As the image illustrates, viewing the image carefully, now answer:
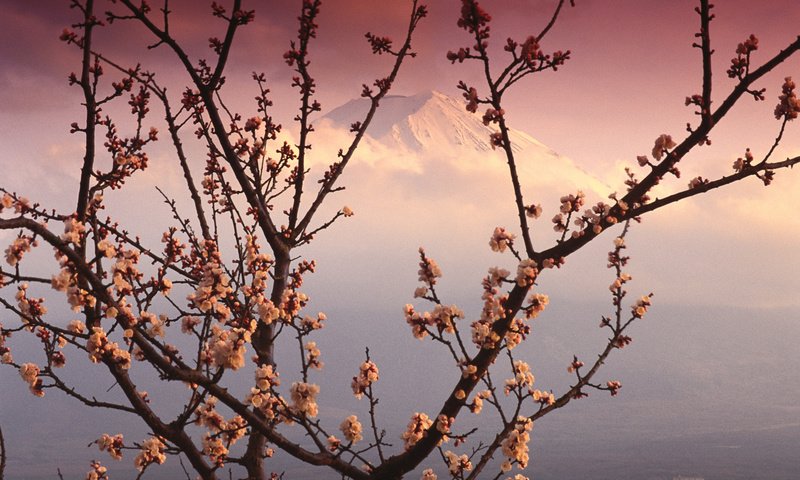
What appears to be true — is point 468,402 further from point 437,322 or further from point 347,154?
point 347,154

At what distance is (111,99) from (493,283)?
426cm

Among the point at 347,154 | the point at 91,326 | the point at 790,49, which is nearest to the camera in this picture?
the point at 790,49

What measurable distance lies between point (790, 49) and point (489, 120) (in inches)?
85.4

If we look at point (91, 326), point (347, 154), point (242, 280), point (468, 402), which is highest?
point (347, 154)

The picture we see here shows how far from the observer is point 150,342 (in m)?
5.67

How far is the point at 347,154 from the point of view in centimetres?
934

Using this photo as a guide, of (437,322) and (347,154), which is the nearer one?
(437,322)

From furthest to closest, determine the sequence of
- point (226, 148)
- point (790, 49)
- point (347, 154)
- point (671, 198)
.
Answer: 1. point (347, 154)
2. point (226, 148)
3. point (671, 198)
4. point (790, 49)

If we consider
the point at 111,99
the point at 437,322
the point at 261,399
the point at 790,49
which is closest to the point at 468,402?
the point at 437,322

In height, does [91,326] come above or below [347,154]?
below

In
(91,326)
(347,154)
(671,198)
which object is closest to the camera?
(671,198)

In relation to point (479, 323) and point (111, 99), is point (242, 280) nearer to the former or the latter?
point (111, 99)

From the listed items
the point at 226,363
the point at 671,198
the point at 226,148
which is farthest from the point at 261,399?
the point at 671,198

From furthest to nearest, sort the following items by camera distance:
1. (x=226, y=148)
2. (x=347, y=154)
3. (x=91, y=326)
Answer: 1. (x=347, y=154)
2. (x=226, y=148)
3. (x=91, y=326)
